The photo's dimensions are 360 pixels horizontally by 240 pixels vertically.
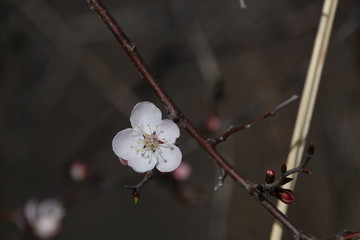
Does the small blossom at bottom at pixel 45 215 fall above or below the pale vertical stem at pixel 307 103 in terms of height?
above

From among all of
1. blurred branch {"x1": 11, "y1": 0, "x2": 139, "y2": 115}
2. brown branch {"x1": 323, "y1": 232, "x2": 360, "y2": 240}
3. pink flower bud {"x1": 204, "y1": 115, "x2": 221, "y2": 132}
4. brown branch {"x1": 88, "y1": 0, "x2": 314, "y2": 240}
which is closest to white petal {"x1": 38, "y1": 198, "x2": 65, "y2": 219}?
blurred branch {"x1": 11, "y1": 0, "x2": 139, "y2": 115}

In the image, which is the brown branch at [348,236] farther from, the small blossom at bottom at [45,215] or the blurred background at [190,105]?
the small blossom at bottom at [45,215]

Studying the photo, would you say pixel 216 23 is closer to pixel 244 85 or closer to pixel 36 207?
pixel 244 85

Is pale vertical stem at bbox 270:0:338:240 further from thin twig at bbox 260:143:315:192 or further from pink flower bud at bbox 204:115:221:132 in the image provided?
pink flower bud at bbox 204:115:221:132

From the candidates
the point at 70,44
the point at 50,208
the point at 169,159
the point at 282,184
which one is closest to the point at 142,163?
the point at 169,159

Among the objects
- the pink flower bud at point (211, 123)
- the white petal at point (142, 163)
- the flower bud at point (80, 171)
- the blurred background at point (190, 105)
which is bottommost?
the white petal at point (142, 163)

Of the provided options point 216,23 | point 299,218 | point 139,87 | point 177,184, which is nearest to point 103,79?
point 139,87

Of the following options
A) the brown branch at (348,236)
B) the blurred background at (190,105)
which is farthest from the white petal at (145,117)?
the blurred background at (190,105)
